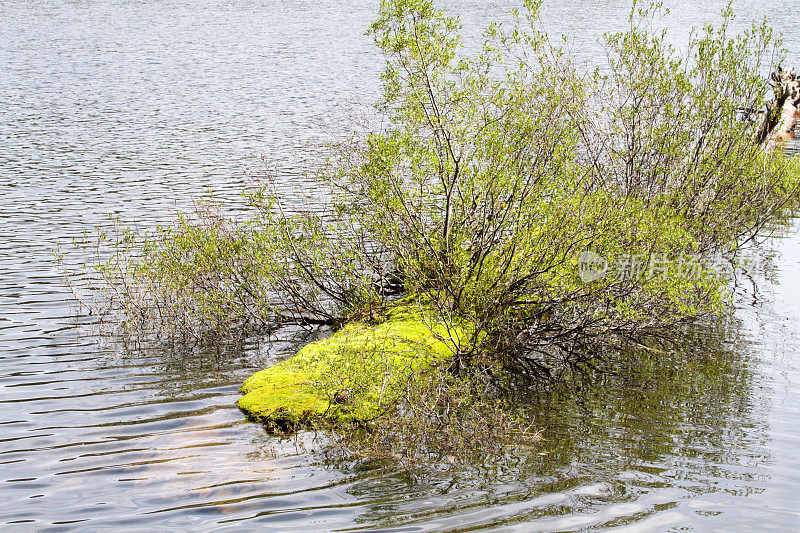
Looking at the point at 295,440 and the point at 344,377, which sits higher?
the point at 344,377

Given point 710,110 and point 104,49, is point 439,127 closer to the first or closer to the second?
point 710,110

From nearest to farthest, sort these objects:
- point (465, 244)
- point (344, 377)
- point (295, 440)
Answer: point (295, 440), point (344, 377), point (465, 244)

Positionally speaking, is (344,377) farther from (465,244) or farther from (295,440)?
(465,244)

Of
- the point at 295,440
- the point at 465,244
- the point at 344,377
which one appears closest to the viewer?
the point at 295,440

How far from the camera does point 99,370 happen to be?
46.1ft

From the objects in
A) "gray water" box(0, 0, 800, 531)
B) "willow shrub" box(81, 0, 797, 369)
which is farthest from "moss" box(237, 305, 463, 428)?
"willow shrub" box(81, 0, 797, 369)

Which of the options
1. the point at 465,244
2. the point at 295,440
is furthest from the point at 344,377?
the point at 465,244

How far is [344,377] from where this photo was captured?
38.8 ft

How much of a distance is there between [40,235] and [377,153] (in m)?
12.9

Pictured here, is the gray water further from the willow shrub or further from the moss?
the willow shrub

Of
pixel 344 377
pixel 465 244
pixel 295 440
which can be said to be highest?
pixel 465 244

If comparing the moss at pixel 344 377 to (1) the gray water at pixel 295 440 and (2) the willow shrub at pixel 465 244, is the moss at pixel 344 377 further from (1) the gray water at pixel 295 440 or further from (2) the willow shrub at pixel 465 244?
(2) the willow shrub at pixel 465 244

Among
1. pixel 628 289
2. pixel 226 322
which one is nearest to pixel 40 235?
pixel 226 322

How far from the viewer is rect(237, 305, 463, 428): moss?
11.7 m
